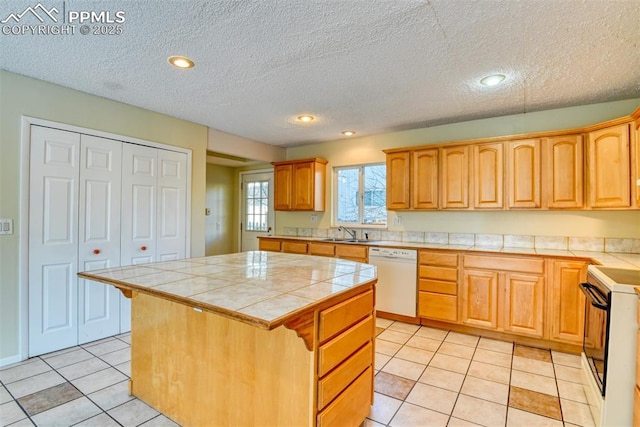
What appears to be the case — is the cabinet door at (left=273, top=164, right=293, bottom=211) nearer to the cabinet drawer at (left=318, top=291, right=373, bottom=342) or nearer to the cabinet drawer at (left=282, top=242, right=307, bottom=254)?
the cabinet drawer at (left=282, top=242, right=307, bottom=254)

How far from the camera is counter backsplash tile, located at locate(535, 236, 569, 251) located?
3178mm

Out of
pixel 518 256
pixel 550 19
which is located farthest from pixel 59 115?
pixel 518 256

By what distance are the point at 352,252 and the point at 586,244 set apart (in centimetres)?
243

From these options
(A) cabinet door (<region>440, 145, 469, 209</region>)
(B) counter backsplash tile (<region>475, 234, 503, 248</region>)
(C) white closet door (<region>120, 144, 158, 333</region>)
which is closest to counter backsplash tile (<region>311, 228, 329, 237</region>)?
(A) cabinet door (<region>440, 145, 469, 209</region>)

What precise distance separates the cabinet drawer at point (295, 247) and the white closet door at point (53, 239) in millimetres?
2449

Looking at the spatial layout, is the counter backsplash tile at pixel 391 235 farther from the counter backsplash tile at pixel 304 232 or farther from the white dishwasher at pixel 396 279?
the counter backsplash tile at pixel 304 232

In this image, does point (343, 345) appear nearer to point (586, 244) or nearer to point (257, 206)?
point (586, 244)

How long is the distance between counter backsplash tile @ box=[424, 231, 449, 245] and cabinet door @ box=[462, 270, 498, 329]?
68 cm

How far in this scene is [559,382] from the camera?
2.31 m

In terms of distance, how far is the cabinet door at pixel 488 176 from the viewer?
3289 millimetres

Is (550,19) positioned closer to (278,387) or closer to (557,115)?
(557,115)

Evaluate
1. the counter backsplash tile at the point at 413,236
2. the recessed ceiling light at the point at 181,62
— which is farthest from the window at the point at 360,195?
the recessed ceiling light at the point at 181,62

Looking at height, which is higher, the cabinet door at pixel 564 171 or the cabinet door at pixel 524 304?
the cabinet door at pixel 564 171

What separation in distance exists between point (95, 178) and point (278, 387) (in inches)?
110
